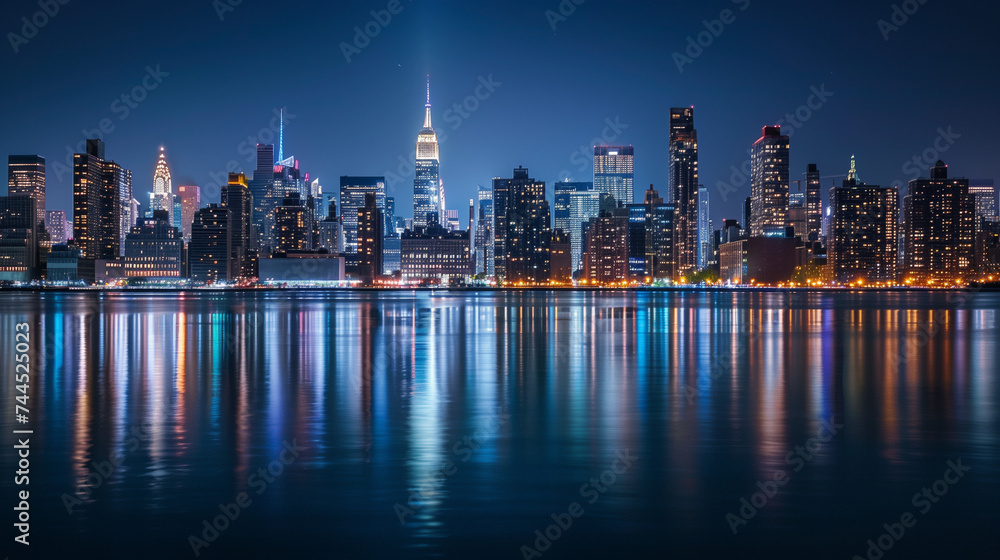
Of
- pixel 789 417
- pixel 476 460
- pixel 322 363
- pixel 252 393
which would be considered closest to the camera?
pixel 476 460

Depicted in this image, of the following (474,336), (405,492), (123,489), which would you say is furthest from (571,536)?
(474,336)

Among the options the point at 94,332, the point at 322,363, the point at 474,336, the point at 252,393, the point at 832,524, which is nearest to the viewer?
the point at 832,524

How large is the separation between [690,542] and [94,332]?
182ft

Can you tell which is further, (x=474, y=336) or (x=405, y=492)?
(x=474, y=336)

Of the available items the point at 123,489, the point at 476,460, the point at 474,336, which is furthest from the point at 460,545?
the point at 474,336

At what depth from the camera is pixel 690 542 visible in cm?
1123

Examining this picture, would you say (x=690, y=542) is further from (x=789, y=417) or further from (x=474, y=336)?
(x=474, y=336)

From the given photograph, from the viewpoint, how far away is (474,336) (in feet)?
172

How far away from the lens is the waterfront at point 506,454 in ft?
37.6

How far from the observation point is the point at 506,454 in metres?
16.5

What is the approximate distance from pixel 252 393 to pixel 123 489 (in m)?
11.9

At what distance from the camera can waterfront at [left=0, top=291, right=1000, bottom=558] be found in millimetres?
11453

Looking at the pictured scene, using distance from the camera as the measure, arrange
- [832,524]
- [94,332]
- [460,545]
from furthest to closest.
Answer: [94,332] < [832,524] < [460,545]

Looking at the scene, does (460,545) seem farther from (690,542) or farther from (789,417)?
(789,417)
